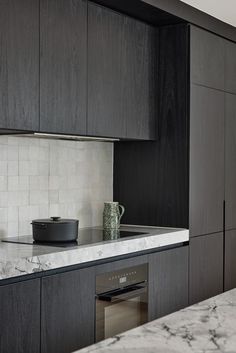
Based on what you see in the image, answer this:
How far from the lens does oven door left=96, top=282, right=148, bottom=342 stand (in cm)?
320

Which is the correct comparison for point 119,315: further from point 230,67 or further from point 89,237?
point 230,67

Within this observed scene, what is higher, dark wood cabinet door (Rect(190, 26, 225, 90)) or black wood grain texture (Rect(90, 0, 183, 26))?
black wood grain texture (Rect(90, 0, 183, 26))

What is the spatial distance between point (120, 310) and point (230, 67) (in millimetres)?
2198

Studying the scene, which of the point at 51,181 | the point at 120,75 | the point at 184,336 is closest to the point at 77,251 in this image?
the point at 51,181

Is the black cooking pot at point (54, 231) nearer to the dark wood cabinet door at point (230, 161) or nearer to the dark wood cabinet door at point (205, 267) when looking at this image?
the dark wood cabinet door at point (205, 267)

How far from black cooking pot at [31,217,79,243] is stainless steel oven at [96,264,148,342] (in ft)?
0.97

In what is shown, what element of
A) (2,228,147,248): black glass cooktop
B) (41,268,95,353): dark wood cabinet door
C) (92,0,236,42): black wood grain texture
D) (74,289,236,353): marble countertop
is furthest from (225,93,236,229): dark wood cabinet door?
(74,289,236,353): marble countertop

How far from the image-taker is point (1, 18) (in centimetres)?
288

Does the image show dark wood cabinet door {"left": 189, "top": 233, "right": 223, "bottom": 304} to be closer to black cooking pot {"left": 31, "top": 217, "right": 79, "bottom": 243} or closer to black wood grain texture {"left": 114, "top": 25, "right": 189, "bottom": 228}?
black wood grain texture {"left": 114, "top": 25, "right": 189, "bottom": 228}

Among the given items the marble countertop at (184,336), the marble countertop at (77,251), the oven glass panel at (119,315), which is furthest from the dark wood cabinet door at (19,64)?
the marble countertop at (184,336)

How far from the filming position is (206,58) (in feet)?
14.1

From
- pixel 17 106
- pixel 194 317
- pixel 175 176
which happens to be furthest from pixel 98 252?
pixel 194 317

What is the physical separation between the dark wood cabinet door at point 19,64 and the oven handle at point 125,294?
990 mm

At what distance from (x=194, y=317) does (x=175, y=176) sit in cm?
252
